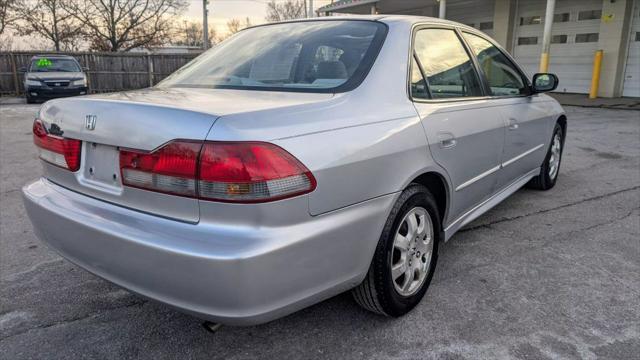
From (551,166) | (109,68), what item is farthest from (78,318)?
(109,68)

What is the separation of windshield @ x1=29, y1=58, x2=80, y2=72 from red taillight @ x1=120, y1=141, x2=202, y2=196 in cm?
1703

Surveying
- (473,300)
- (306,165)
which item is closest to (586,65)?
(473,300)

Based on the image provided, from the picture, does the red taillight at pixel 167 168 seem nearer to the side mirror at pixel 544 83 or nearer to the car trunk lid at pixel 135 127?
the car trunk lid at pixel 135 127

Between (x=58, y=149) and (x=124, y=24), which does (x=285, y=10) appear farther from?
(x=58, y=149)

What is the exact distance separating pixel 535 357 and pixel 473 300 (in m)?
0.55

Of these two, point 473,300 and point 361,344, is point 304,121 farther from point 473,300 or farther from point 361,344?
point 473,300

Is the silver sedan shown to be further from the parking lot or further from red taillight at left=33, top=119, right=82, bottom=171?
the parking lot

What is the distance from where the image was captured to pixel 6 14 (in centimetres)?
2536

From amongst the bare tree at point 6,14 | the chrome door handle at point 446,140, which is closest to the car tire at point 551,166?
the chrome door handle at point 446,140

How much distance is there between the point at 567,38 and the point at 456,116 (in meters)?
16.3

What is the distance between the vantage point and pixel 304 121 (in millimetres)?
1938

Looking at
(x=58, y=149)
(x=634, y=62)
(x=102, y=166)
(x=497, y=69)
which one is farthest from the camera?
(x=634, y=62)

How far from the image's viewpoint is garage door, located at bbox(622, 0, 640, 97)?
1466 cm

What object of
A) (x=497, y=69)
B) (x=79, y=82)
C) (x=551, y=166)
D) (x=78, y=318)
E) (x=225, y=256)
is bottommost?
(x=78, y=318)
